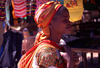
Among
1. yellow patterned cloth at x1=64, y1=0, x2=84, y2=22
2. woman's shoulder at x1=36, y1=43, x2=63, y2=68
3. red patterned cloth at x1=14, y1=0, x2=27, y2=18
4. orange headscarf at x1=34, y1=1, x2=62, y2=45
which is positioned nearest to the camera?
woman's shoulder at x1=36, y1=43, x2=63, y2=68

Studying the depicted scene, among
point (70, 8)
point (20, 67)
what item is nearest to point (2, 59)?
point (70, 8)

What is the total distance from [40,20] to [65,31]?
282 mm

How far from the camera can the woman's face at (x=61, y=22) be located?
1280 mm

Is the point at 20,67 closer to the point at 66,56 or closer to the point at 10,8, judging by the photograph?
the point at 66,56

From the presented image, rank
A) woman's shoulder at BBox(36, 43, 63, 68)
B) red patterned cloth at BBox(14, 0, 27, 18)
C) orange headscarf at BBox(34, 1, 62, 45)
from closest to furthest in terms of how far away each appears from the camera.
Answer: woman's shoulder at BBox(36, 43, 63, 68)
orange headscarf at BBox(34, 1, 62, 45)
red patterned cloth at BBox(14, 0, 27, 18)

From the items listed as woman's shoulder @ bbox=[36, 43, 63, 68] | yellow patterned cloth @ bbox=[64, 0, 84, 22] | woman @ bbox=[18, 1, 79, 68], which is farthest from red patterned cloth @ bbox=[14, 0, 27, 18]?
woman's shoulder @ bbox=[36, 43, 63, 68]

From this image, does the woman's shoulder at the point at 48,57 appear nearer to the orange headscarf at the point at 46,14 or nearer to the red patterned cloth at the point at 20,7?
the orange headscarf at the point at 46,14

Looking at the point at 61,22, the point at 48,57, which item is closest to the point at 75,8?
the point at 61,22

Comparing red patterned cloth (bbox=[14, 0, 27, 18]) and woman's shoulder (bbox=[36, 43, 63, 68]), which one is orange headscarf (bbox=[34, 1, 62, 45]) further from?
red patterned cloth (bbox=[14, 0, 27, 18])

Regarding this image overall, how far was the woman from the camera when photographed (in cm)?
108

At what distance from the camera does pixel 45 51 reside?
1088mm

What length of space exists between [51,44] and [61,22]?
255mm

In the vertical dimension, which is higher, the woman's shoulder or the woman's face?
the woman's face

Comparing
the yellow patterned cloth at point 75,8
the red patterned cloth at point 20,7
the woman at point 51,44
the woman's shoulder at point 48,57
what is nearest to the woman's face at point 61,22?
the woman at point 51,44
